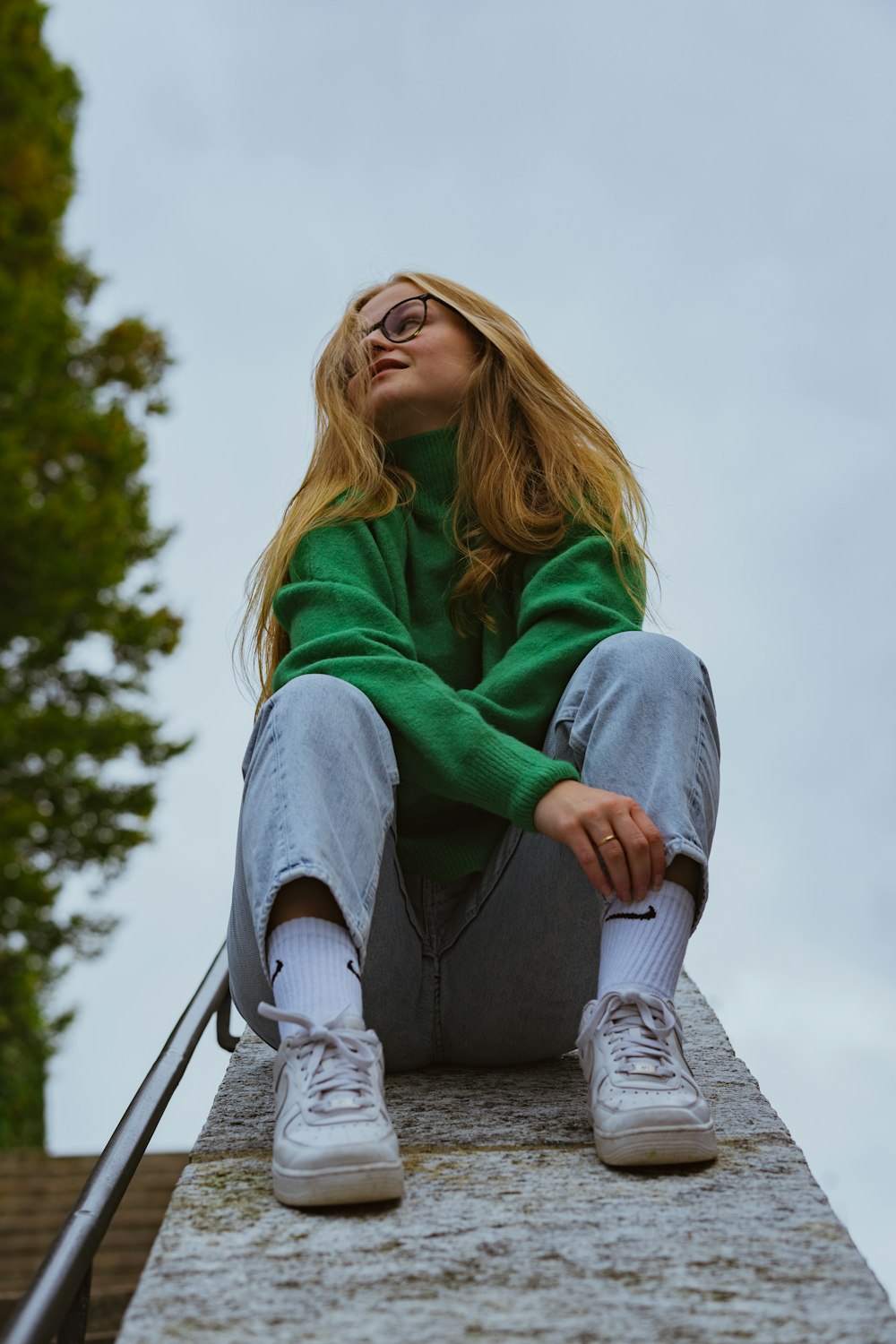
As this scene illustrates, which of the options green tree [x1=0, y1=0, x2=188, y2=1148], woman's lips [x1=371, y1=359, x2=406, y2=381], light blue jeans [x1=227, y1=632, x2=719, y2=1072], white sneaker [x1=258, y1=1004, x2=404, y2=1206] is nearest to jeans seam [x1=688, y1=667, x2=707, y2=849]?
light blue jeans [x1=227, y1=632, x2=719, y2=1072]

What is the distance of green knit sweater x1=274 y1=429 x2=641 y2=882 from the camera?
1299 millimetres

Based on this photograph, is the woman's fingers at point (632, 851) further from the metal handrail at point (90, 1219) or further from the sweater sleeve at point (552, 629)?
the metal handrail at point (90, 1219)

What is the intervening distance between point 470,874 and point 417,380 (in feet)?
2.69

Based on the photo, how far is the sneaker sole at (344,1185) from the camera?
3.34 feet

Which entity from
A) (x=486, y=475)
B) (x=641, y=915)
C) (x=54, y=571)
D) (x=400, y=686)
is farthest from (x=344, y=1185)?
(x=54, y=571)

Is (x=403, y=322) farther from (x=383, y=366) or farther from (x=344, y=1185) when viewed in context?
(x=344, y=1185)

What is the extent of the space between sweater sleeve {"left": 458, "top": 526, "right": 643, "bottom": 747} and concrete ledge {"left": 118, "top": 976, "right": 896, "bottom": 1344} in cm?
47

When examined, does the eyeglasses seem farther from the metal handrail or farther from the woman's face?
the metal handrail

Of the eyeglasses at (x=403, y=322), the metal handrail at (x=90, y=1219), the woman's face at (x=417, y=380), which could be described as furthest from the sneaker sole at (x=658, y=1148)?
the eyeglasses at (x=403, y=322)

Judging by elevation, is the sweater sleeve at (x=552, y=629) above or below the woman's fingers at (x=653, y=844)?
above

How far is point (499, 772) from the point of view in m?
1.27

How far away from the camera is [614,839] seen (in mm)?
1189

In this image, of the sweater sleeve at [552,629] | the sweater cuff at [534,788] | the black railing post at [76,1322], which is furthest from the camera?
the sweater sleeve at [552,629]

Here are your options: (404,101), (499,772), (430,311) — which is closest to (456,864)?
(499,772)
